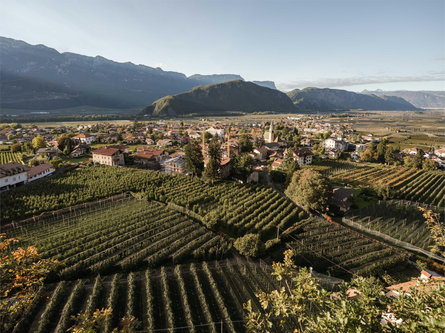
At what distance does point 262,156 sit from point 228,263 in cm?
4828

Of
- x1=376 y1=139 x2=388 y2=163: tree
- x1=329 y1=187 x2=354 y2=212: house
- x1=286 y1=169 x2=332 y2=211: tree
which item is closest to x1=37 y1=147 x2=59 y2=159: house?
x1=286 y1=169 x2=332 y2=211: tree

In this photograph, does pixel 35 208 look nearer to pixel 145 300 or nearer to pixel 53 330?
pixel 53 330

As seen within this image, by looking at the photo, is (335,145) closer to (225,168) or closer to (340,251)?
(225,168)

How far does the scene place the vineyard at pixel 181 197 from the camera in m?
26.0

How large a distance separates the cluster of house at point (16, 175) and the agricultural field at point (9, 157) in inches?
714

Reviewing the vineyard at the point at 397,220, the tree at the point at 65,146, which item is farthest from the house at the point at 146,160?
the vineyard at the point at 397,220

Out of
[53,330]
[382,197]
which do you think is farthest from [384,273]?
[53,330]

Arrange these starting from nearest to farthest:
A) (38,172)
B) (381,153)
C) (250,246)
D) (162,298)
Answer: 1. (162,298)
2. (250,246)
3. (38,172)
4. (381,153)

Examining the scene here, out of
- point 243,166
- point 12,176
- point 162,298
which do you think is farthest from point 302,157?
point 12,176

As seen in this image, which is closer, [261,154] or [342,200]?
[342,200]

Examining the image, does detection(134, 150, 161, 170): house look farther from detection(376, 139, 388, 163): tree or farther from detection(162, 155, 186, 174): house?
detection(376, 139, 388, 163): tree

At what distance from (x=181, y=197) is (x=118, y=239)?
11781mm

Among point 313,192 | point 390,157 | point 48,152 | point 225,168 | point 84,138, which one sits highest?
point 84,138

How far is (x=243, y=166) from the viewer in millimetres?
40281
